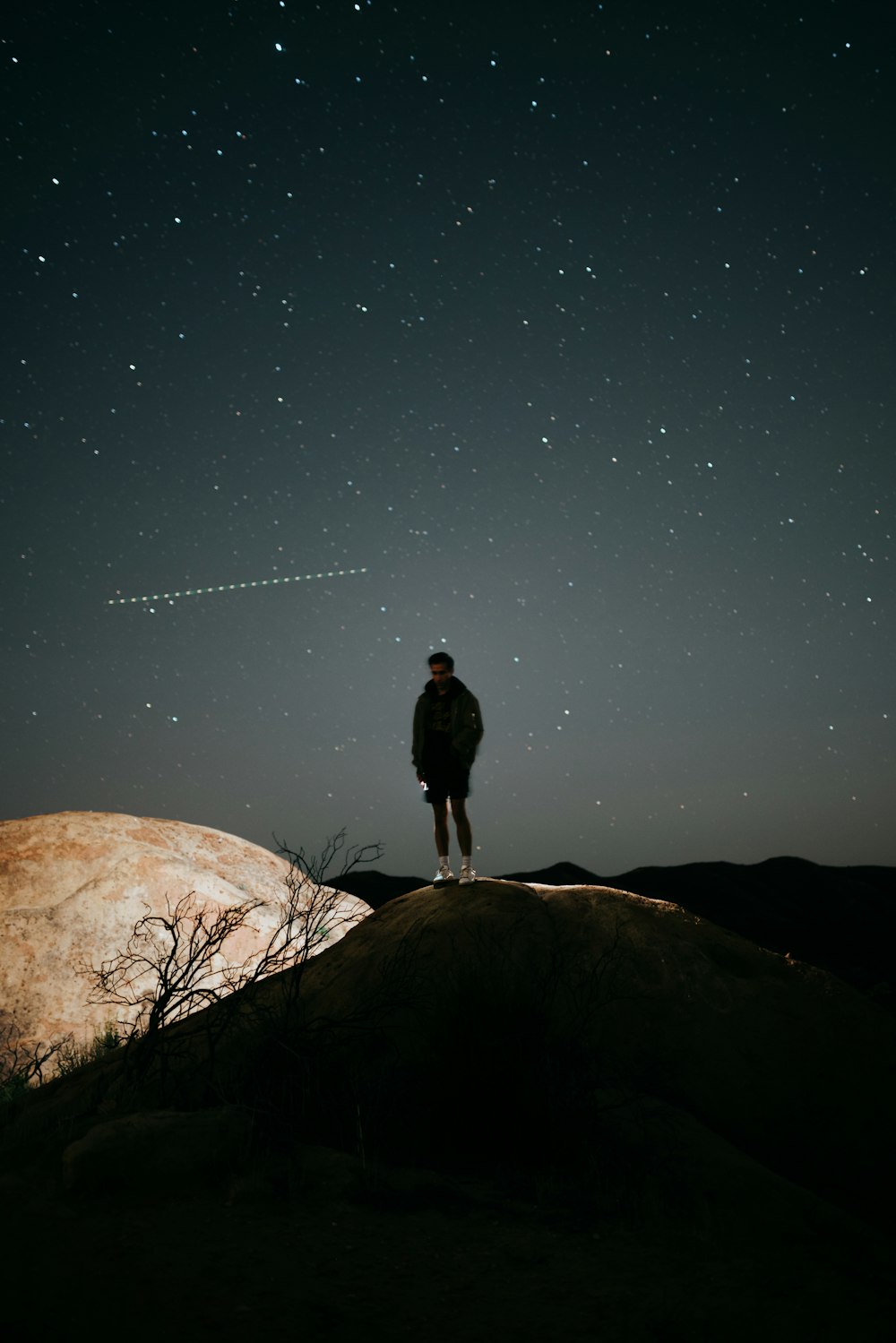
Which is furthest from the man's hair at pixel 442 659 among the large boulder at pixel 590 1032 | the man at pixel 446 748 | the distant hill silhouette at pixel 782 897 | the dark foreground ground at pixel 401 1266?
the distant hill silhouette at pixel 782 897

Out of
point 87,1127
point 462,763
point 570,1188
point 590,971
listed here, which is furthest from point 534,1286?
point 462,763

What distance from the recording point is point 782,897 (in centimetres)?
4447

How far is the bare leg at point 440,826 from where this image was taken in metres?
7.65

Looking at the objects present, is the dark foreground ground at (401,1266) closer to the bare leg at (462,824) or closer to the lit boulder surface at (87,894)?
the bare leg at (462,824)

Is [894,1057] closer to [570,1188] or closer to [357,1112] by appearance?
[570,1188]

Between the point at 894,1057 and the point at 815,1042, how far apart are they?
0.72 m

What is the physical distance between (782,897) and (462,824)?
4227 centimetres

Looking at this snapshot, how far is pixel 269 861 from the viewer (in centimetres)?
1311

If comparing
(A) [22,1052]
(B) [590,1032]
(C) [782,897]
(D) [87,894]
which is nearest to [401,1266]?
(B) [590,1032]

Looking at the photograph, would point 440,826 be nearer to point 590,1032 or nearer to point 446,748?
point 446,748

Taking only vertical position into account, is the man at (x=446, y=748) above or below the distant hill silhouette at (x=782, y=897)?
above

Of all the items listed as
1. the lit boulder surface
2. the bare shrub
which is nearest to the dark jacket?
the lit boulder surface

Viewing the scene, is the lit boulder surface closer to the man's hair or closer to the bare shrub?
the bare shrub

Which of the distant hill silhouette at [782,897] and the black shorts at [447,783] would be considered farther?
the distant hill silhouette at [782,897]
